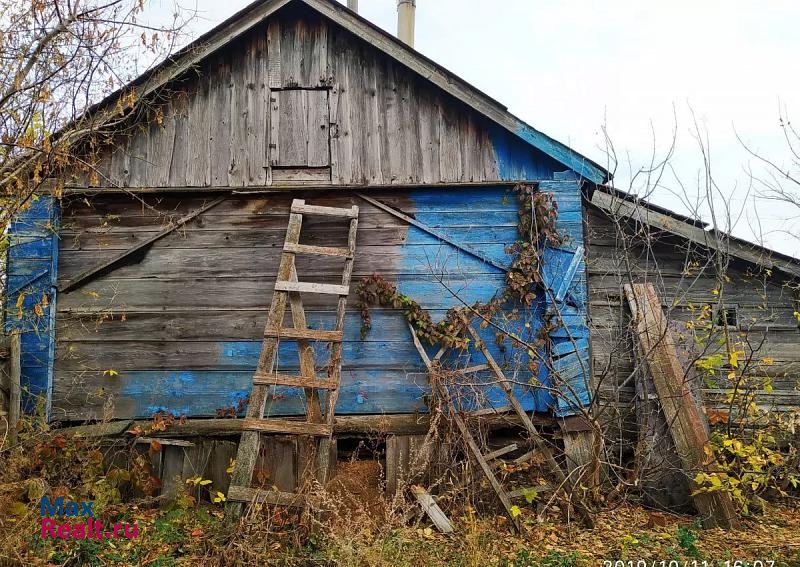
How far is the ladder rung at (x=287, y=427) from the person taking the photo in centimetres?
603

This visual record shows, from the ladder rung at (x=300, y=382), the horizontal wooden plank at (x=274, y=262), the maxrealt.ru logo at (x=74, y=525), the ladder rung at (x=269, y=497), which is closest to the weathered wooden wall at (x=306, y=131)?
the horizontal wooden plank at (x=274, y=262)

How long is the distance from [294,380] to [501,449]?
2586 mm

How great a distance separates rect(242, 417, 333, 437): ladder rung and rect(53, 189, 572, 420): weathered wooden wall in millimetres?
1669

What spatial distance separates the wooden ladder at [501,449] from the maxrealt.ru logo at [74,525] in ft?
10.6

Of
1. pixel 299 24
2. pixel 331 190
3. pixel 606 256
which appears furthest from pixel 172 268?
pixel 606 256

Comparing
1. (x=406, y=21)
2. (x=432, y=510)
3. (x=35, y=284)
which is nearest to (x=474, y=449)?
(x=432, y=510)

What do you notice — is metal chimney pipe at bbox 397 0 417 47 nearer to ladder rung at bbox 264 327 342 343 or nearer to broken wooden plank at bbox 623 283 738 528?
broken wooden plank at bbox 623 283 738 528

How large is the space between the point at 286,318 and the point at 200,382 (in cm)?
125

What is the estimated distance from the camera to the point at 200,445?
745cm

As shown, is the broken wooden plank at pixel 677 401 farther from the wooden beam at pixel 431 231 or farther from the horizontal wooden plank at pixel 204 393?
the wooden beam at pixel 431 231

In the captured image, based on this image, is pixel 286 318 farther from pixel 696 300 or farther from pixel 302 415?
pixel 696 300

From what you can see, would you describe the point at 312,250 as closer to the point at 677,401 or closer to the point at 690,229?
the point at 677,401

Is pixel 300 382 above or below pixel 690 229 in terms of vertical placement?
below

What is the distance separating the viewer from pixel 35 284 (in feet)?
25.5
